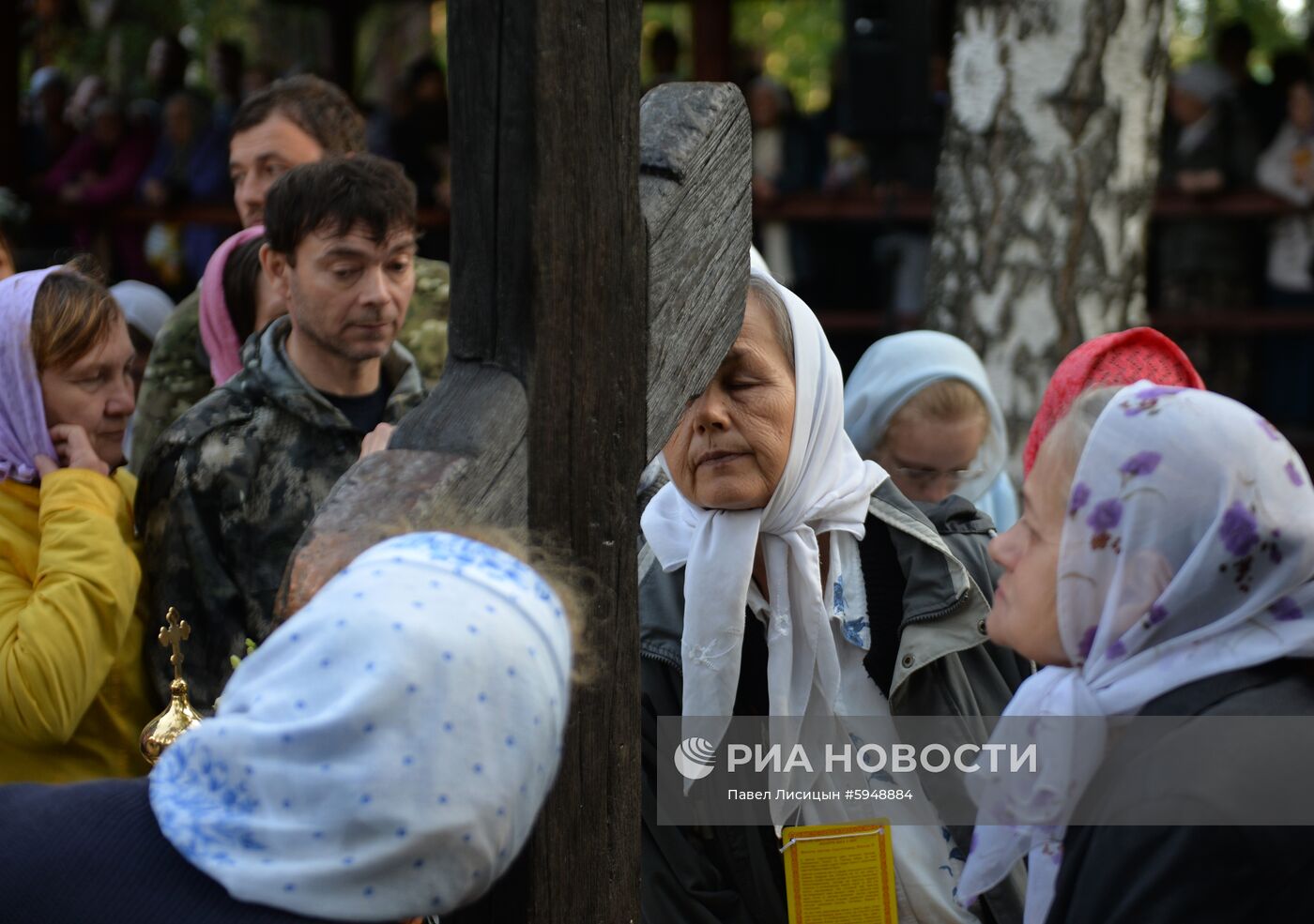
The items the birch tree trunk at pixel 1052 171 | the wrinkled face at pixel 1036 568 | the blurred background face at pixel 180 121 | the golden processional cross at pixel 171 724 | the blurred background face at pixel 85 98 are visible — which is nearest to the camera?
the wrinkled face at pixel 1036 568

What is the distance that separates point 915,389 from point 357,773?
2.53 meters

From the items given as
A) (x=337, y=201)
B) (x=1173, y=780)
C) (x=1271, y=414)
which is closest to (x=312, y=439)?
(x=337, y=201)

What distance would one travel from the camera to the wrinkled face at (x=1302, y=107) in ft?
26.4

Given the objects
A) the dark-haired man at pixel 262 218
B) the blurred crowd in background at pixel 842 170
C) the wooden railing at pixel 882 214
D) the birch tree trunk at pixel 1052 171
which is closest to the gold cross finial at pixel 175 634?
the dark-haired man at pixel 262 218

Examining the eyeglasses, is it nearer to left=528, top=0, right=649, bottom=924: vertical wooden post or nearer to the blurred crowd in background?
left=528, top=0, right=649, bottom=924: vertical wooden post

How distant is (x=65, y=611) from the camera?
246 cm

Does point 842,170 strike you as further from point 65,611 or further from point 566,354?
point 566,354

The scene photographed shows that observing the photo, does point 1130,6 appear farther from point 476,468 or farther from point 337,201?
point 476,468

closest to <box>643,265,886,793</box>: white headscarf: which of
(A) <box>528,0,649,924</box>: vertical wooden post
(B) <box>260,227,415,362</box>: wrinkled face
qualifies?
(A) <box>528,0,649,924</box>: vertical wooden post

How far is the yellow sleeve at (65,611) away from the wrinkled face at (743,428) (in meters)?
1.02

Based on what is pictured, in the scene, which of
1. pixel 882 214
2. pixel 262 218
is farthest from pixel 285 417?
pixel 882 214

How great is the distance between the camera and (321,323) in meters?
3.06

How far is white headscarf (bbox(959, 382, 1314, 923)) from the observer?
1.68 m

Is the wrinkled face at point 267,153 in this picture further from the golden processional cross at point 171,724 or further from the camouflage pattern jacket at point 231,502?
the golden processional cross at point 171,724
